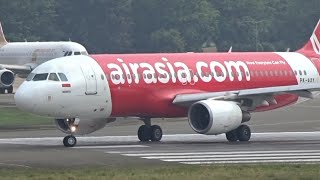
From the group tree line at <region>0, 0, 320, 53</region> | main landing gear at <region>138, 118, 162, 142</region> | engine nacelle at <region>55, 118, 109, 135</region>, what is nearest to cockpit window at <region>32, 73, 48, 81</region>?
engine nacelle at <region>55, 118, 109, 135</region>

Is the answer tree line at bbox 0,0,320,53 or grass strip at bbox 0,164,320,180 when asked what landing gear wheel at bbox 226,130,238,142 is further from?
tree line at bbox 0,0,320,53

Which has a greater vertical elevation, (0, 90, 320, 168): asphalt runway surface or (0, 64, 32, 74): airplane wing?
(0, 90, 320, 168): asphalt runway surface

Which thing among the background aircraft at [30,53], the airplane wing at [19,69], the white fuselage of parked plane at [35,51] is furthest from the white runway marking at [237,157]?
the airplane wing at [19,69]

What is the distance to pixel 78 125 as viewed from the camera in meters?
39.6

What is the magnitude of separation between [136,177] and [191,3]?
9366cm

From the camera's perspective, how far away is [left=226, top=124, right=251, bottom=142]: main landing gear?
1580 inches

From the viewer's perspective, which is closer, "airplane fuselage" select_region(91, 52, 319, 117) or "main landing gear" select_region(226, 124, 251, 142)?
"airplane fuselage" select_region(91, 52, 319, 117)

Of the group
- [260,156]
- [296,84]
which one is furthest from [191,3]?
[260,156]

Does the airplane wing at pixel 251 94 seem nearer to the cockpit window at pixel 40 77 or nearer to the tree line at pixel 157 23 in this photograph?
the cockpit window at pixel 40 77

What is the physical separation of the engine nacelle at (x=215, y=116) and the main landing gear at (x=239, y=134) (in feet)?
2.55

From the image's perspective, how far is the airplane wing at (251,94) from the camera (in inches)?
1554

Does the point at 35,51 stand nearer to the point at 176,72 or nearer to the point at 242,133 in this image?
the point at 176,72

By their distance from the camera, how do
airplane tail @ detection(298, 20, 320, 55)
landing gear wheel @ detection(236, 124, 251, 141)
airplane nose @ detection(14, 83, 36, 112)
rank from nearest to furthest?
airplane nose @ detection(14, 83, 36, 112) → landing gear wheel @ detection(236, 124, 251, 141) → airplane tail @ detection(298, 20, 320, 55)

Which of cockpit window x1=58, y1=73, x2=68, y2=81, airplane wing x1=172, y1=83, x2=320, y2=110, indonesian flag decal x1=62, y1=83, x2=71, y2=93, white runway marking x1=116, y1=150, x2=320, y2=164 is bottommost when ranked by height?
white runway marking x1=116, y1=150, x2=320, y2=164
